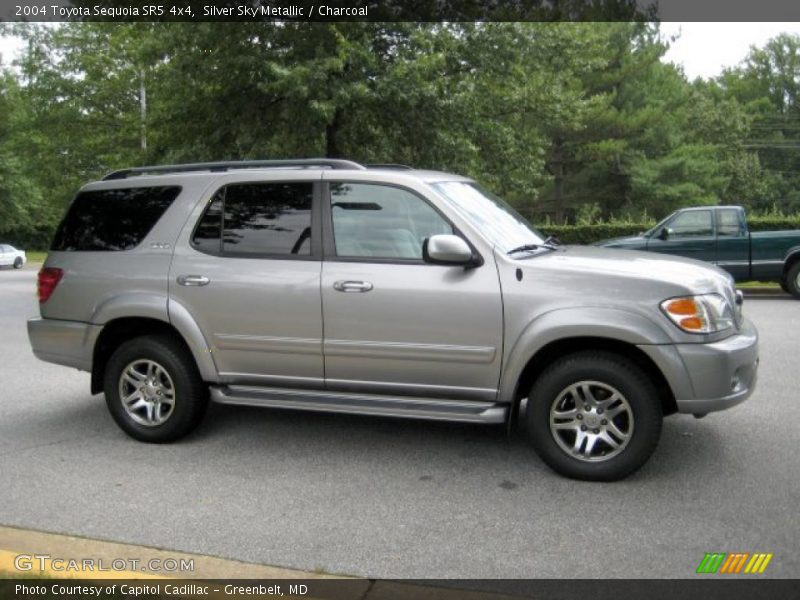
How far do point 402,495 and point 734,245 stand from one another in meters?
12.1

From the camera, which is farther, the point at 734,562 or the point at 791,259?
the point at 791,259

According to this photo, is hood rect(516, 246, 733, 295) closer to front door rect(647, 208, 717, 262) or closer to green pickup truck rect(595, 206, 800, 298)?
green pickup truck rect(595, 206, 800, 298)

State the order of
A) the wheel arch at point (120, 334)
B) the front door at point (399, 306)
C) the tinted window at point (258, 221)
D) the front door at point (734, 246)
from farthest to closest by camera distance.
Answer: the front door at point (734, 246)
the wheel arch at point (120, 334)
the tinted window at point (258, 221)
the front door at point (399, 306)

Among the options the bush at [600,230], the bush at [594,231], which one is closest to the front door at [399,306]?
the bush at [600,230]

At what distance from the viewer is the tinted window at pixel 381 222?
5.06m

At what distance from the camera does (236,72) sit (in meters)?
16.0

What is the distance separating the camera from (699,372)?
446 centimetres

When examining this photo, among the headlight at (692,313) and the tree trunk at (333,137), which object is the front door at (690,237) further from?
the headlight at (692,313)

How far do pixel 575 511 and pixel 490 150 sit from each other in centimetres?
1568

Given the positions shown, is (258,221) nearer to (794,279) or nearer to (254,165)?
(254,165)

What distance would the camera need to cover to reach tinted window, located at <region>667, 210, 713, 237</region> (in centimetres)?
1495

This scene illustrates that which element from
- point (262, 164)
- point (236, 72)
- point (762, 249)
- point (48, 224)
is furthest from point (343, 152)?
point (48, 224)

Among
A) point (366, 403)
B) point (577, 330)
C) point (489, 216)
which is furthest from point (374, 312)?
point (577, 330)

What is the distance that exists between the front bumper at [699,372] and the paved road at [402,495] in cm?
51
